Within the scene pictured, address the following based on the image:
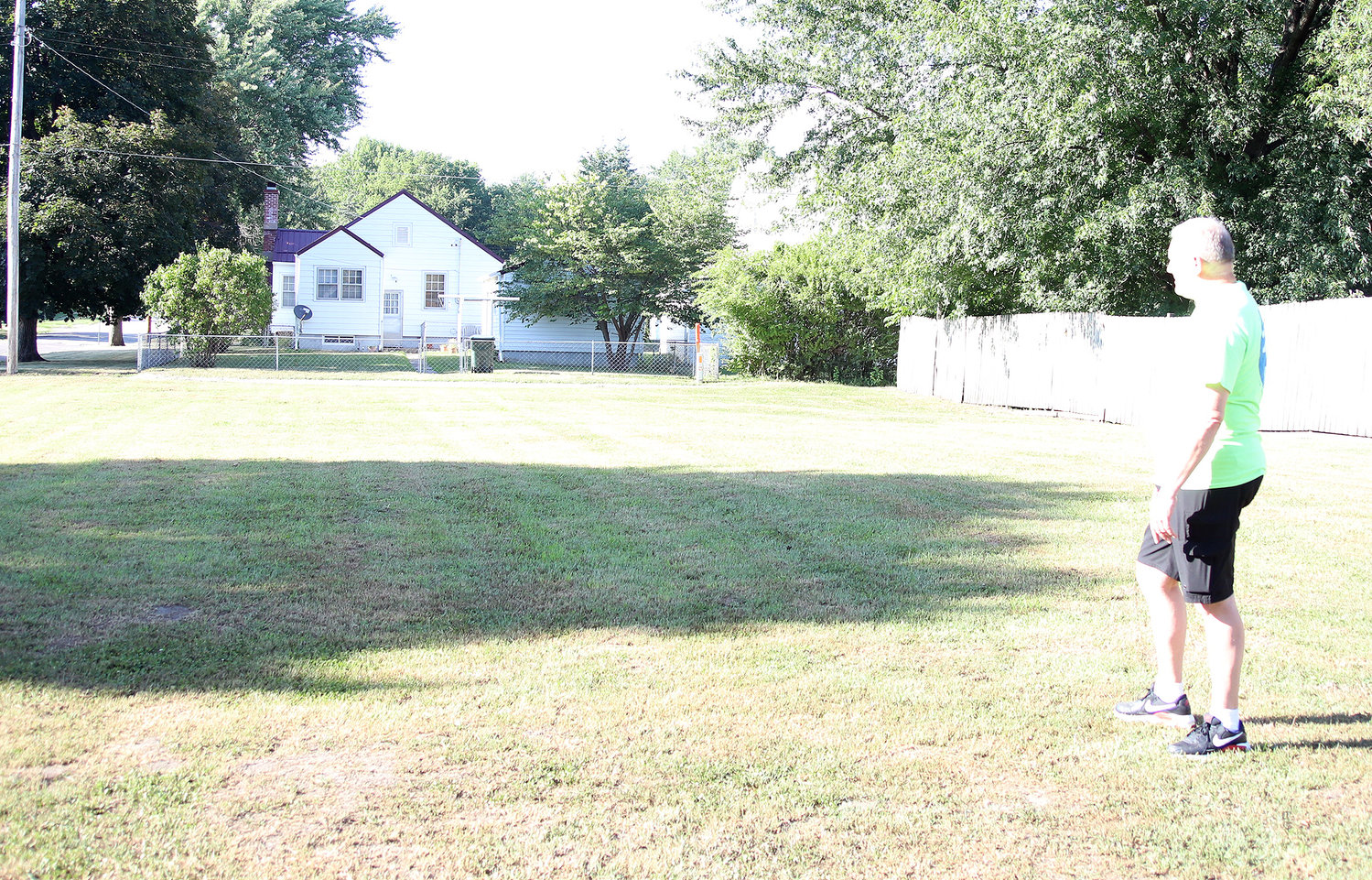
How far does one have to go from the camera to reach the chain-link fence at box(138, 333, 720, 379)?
27.1m

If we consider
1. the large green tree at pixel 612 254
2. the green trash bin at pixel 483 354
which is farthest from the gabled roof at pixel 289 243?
the green trash bin at pixel 483 354

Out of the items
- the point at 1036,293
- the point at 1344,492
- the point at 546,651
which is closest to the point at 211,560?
the point at 546,651

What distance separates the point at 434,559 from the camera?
625 centimetres

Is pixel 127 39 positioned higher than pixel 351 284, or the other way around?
pixel 127 39

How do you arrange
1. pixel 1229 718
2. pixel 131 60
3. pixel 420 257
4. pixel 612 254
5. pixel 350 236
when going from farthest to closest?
pixel 420 257 → pixel 350 236 → pixel 612 254 → pixel 131 60 → pixel 1229 718

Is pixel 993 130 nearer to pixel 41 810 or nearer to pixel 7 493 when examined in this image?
pixel 7 493

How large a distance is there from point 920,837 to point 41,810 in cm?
255

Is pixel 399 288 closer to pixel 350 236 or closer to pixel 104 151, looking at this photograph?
pixel 350 236

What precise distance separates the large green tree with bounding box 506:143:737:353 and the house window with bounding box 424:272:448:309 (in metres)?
2.77

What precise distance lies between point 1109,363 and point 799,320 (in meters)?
13.0

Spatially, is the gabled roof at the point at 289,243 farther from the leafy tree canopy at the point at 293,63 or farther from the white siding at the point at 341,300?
the leafy tree canopy at the point at 293,63

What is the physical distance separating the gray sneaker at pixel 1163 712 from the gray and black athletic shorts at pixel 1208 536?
1.45 feet

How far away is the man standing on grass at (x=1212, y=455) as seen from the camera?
3586 mm

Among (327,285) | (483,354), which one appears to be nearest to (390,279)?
(327,285)
